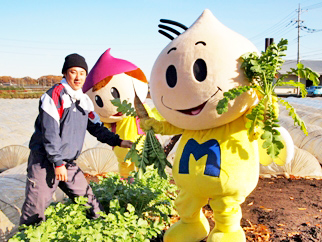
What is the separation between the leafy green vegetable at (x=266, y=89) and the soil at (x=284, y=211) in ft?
4.41

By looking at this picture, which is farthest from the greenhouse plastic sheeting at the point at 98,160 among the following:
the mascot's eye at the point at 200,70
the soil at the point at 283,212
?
the mascot's eye at the point at 200,70

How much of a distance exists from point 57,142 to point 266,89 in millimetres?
1814

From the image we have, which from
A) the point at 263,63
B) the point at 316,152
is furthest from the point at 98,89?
the point at 316,152

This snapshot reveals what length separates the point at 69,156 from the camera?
3068 mm

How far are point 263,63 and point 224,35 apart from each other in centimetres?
41

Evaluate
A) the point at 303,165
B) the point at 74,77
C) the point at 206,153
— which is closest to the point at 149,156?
the point at 206,153

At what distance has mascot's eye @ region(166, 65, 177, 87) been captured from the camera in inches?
106

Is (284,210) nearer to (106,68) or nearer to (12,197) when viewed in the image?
(106,68)

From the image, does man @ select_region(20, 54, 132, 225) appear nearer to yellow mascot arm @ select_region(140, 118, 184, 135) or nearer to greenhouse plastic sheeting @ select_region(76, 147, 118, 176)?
yellow mascot arm @ select_region(140, 118, 184, 135)

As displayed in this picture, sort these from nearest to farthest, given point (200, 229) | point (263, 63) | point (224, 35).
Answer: point (263, 63)
point (224, 35)
point (200, 229)

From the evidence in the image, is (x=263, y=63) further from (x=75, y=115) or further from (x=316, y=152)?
(x=316, y=152)

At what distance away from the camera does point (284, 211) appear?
398cm

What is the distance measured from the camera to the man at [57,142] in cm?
286

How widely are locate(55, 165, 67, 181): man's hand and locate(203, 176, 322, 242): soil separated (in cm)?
173
